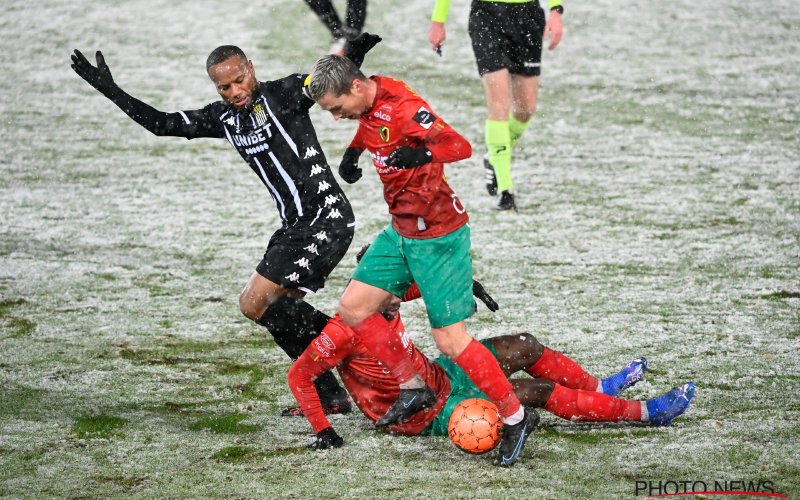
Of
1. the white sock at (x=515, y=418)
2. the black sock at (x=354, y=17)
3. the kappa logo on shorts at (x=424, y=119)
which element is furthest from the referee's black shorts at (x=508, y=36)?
the white sock at (x=515, y=418)

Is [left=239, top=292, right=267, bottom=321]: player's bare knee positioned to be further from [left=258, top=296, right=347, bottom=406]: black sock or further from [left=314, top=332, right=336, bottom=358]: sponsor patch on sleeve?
[left=314, top=332, right=336, bottom=358]: sponsor patch on sleeve

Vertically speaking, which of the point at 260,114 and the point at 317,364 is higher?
the point at 260,114

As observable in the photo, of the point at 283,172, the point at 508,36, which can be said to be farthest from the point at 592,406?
the point at 508,36

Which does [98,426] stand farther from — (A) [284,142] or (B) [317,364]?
(A) [284,142]

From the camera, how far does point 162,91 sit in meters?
12.5

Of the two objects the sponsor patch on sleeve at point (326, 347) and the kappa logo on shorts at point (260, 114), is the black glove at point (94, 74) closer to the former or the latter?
the kappa logo on shorts at point (260, 114)

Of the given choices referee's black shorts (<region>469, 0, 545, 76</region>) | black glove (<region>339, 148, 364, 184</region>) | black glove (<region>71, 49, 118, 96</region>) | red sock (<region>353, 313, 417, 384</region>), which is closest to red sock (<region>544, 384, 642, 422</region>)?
red sock (<region>353, 313, 417, 384</region>)

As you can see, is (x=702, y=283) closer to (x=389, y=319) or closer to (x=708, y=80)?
(x=389, y=319)

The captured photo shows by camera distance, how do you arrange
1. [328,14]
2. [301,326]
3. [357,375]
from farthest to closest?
[328,14], [301,326], [357,375]

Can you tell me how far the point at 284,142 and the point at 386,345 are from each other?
53.5 inches

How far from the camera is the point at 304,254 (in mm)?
5406

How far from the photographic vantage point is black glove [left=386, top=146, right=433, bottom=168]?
173 inches

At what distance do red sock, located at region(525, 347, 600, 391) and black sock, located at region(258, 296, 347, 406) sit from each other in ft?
3.22

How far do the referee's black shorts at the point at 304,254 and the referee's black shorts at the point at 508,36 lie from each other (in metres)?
3.65
